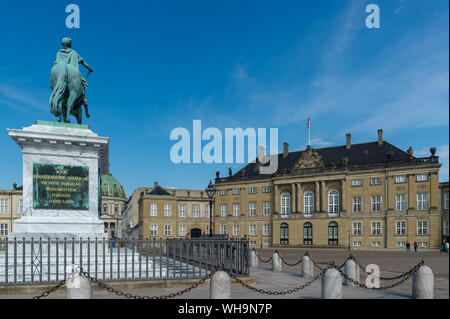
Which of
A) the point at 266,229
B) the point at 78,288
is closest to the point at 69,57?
the point at 78,288

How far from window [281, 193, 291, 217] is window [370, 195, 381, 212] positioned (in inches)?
466

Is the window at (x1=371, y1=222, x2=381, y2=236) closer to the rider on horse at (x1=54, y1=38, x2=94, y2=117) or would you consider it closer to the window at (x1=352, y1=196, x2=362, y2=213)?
the window at (x1=352, y1=196, x2=362, y2=213)

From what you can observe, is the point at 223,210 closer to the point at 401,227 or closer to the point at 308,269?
the point at 401,227

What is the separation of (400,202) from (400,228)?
3.22 m

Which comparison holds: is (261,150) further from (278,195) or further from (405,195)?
(405,195)

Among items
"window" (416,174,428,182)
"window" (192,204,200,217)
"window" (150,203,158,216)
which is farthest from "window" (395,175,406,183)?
"window" (150,203,158,216)

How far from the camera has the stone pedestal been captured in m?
11.2

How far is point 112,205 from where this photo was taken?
438 ft

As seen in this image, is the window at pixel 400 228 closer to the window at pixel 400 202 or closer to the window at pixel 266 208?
the window at pixel 400 202

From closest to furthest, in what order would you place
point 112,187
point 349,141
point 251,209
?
1. point 349,141
2. point 251,209
3. point 112,187

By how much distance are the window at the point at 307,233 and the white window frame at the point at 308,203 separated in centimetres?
163

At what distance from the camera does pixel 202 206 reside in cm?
6938

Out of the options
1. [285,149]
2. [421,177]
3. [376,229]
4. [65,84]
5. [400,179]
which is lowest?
[376,229]
